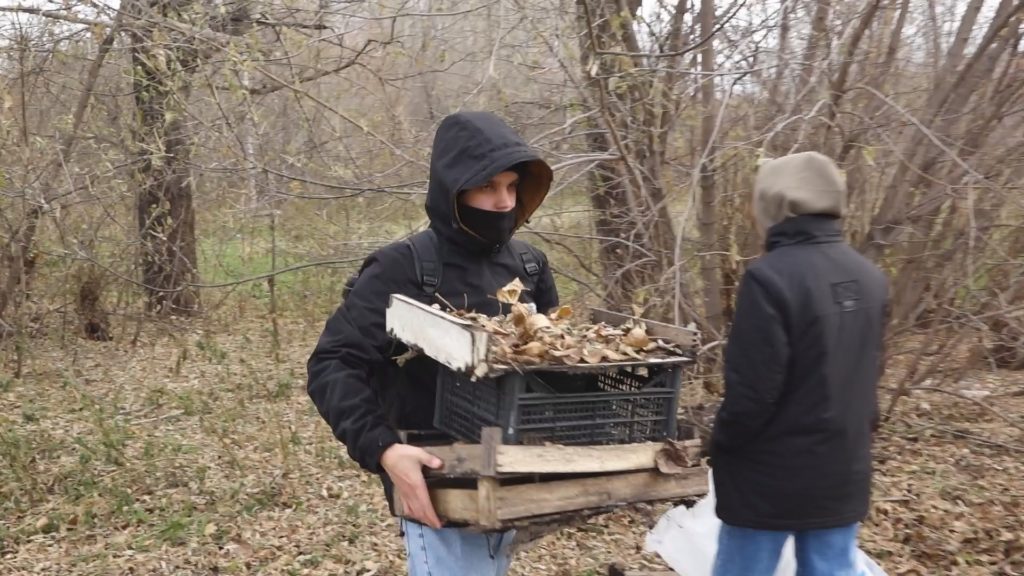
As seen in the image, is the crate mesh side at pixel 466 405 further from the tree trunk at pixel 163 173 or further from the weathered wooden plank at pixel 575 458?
the tree trunk at pixel 163 173

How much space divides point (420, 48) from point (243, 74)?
142cm

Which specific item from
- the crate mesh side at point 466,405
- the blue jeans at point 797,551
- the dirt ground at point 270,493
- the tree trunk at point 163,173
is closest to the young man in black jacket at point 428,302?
the crate mesh side at point 466,405

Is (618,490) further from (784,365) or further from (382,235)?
(382,235)

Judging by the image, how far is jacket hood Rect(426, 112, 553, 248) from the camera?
2512 millimetres

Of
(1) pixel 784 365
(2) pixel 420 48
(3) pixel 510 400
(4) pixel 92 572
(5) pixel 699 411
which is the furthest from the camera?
(2) pixel 420 48

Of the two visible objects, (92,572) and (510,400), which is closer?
(510,400)

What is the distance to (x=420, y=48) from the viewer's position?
747 cm

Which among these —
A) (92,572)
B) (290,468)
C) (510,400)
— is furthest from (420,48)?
(510,400)

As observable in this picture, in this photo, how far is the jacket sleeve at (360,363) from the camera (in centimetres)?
236

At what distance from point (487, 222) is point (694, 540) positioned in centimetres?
180

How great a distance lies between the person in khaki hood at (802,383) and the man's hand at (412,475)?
103 cm

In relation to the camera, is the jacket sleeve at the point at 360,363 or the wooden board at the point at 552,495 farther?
the jacket sleeve at the point at 360,363

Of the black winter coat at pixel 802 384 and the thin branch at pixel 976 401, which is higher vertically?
the black winter coat at pixel 802 384

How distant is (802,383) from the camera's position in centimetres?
277
